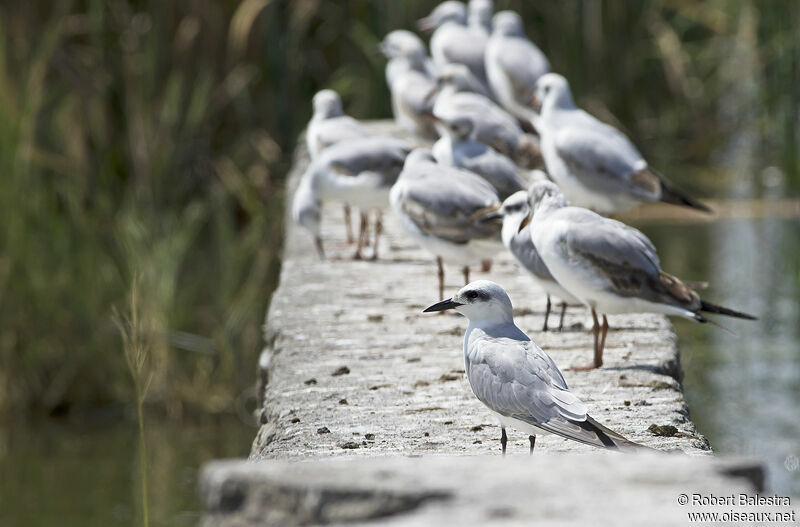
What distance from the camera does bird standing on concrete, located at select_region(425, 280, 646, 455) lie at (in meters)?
2.73

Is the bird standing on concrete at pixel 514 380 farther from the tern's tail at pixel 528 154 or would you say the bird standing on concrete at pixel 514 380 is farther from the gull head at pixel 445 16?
the gull head at pixel 445 16

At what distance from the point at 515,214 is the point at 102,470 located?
2824mm

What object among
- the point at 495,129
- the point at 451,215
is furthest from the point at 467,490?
the point at 495,129

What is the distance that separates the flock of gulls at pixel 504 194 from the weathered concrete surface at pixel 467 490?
980 millimetres

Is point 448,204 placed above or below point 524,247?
above

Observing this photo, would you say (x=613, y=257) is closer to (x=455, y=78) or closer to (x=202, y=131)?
(x=455, y=78)

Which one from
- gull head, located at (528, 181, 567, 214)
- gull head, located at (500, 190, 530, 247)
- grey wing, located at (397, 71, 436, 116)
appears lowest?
gull head, located at (500, 190, 530, 247)

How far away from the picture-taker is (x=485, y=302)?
10.2ft

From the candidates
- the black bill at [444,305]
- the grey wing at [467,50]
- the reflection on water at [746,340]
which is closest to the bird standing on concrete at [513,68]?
the grey wing at [467,50]

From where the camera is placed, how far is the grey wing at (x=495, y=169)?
17.4 feet

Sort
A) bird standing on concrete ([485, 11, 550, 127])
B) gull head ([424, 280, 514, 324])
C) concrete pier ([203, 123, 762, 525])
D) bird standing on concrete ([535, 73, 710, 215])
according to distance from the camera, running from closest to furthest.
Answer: concrete pier ([203, 123, 762, 525])
gull head ([424, 280, 514, 324])
bird standing on concrete ([535, 73, 710, 215])
bird standing on concrete ([485, 11, 550, 127])

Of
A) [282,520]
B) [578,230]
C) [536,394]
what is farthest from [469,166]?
[282,520]

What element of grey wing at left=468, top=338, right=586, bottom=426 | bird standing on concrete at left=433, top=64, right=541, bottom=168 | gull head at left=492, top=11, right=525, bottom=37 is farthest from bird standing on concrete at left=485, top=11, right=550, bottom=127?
grey wing at left=468, top=338, right=586, bottom=426

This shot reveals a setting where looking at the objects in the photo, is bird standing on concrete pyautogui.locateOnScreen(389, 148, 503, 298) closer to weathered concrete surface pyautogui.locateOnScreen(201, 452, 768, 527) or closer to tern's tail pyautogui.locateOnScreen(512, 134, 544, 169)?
tern's tail pyautogui.locateOnScreen(512, 134, 544, 169)
